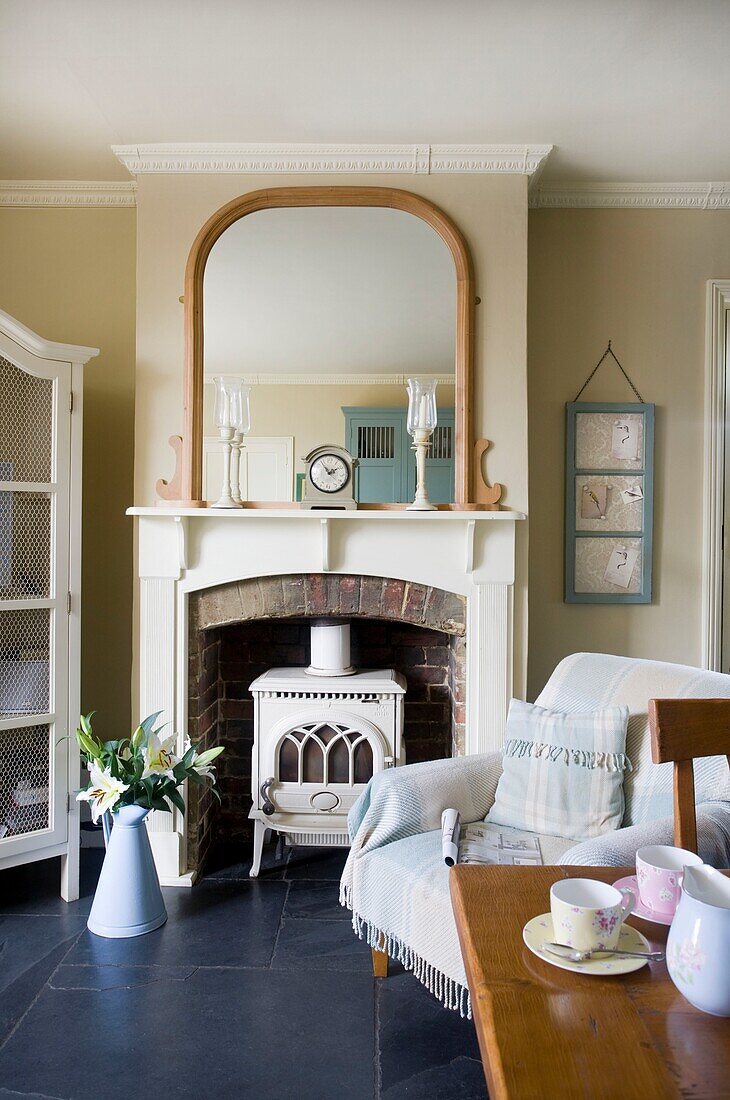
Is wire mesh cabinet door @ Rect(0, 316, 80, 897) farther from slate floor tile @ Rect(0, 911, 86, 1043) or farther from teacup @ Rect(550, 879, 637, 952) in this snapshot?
teacup @ Rect(550, 879, 637, 952)

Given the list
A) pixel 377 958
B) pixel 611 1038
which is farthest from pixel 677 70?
pixel 377 958

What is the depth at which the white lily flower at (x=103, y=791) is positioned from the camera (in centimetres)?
235

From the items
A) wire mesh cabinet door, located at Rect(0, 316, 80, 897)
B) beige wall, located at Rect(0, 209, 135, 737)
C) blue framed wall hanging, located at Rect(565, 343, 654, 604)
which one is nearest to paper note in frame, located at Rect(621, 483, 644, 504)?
blue framed wall hanging, located at Rect(565, 343, 654, 604)

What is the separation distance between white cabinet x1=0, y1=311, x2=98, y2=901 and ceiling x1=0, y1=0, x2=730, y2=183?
767 millimetres

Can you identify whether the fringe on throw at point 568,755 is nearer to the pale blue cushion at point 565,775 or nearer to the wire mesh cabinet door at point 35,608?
the pale blue cushion at point 565,775

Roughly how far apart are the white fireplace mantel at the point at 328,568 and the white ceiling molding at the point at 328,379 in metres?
0.48

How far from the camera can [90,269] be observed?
3.07 meters

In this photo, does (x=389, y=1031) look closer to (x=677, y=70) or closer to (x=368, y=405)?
(x=368, y=405)

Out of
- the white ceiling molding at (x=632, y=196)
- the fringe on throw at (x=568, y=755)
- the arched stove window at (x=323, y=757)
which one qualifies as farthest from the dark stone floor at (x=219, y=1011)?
the white ceiling molding at (x=632, y=196)

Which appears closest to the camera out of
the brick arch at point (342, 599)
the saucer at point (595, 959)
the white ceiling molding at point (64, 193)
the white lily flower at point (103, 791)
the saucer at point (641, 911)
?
the saucer at point (595, 959)

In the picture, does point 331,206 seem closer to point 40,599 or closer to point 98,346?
point 98,346

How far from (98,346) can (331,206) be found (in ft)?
3.50

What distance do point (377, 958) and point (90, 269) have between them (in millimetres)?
2642

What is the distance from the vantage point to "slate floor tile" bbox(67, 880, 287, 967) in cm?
224
